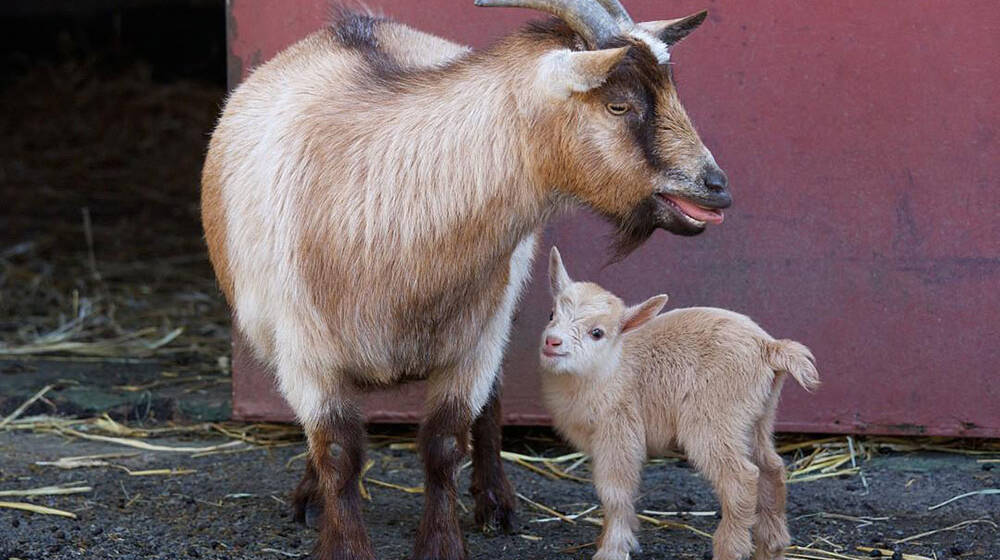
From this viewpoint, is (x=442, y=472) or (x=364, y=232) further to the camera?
(x=442, y=472)

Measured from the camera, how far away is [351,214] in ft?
12.4

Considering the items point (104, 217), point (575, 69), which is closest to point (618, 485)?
point (575, 69)

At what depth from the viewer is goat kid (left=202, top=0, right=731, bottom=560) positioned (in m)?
3.56

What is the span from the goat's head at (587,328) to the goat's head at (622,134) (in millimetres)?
536

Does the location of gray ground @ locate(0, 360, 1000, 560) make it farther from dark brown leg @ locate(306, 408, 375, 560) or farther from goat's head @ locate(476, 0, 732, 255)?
goat's head @ locate(476, 0, 732, 255)

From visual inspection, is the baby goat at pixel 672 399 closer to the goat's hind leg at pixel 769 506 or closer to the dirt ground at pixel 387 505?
the goat's hind leg at pixel 769 506

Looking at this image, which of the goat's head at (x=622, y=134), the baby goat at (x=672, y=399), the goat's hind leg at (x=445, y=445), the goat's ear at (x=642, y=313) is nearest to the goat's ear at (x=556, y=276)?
the baby goat at (x=672, y=399)

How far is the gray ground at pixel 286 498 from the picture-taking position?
4293mm

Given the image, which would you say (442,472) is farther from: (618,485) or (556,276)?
(556,276)

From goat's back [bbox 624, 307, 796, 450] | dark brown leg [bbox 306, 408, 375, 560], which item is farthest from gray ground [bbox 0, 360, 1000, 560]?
goat's back [bbox 624, 307, 796, 450]

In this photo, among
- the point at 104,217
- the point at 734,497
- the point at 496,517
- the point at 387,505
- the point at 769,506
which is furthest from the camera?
the point at 104,217

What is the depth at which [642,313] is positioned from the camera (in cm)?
413

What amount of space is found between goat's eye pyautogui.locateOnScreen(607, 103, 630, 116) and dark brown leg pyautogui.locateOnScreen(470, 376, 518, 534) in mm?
1249

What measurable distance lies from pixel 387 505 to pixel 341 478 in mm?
882
